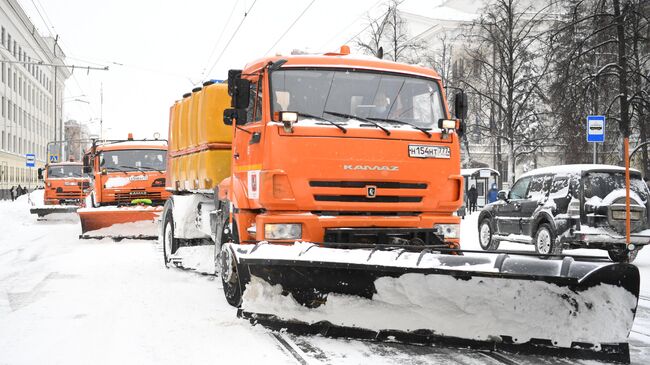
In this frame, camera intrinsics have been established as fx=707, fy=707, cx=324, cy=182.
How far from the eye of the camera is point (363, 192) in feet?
23.6

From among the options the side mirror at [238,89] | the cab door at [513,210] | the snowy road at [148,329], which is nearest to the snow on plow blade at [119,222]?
the snowy road at [148,329]

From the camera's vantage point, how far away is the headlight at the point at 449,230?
7621mm

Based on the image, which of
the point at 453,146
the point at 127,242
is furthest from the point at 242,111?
the point at 127,242

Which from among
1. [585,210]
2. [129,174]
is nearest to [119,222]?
[129,174]

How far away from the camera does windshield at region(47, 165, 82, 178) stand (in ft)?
91.8

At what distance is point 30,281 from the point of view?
398 inches

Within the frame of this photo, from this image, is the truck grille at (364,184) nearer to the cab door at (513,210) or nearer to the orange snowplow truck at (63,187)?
the cab door at (513,210)

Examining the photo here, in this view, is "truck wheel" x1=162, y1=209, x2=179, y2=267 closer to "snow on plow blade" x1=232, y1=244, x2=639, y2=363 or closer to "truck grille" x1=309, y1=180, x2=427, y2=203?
"truck grille" x1=309, y1=180, x2=427, y2=203

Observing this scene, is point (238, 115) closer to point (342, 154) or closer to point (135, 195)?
point (342, 154)

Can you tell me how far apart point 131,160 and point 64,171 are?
11.3m

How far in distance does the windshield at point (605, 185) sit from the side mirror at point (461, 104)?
543 cm

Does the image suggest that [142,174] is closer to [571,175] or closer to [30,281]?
[30,281]

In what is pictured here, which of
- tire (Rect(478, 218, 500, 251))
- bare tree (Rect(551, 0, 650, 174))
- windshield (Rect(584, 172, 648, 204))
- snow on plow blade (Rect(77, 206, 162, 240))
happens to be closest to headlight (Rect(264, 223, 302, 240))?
windshield (Rect(584, 172, 648, 204))

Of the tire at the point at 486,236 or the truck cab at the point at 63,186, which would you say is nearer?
the tire at the point at 486,236
